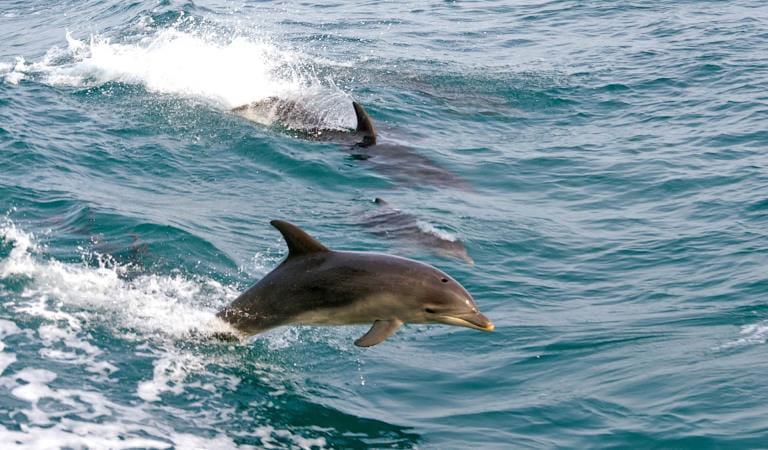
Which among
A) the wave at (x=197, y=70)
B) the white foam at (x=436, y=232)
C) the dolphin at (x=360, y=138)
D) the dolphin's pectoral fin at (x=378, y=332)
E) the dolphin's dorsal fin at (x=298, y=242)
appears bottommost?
the white foam at (x=436, y=232)

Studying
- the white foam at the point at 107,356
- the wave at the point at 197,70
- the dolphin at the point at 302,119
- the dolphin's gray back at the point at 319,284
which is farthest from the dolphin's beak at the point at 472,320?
the wave at the point at 197,70

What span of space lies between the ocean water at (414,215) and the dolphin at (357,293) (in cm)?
92

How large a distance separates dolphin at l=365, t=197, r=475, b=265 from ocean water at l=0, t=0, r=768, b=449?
0.20m

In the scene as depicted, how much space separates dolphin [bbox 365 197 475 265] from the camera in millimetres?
15617

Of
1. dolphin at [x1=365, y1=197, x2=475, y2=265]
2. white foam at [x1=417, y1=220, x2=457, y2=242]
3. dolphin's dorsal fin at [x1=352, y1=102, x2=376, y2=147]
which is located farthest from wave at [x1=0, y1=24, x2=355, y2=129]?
white foam at [x1=417, y1=220, x2=457, y2=242]

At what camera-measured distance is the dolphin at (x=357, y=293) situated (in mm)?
10547

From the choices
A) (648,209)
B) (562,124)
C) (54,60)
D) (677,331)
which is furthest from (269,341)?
(54,60)

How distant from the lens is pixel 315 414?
10.6 metres

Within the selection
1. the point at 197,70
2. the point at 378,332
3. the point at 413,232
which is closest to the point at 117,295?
the point at 378,332

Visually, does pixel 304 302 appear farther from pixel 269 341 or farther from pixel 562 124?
pixel 562 124

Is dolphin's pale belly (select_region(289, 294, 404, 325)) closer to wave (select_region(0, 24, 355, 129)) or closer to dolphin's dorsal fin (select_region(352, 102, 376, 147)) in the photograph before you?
dolphin's dorsal fin (select_region(352, 102, 376, 147))

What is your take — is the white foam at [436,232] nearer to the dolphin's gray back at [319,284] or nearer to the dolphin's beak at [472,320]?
the dolphin's gray back at [319,284]

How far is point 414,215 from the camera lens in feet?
55.7

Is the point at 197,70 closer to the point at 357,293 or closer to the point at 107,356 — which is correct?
the point at 107,356
